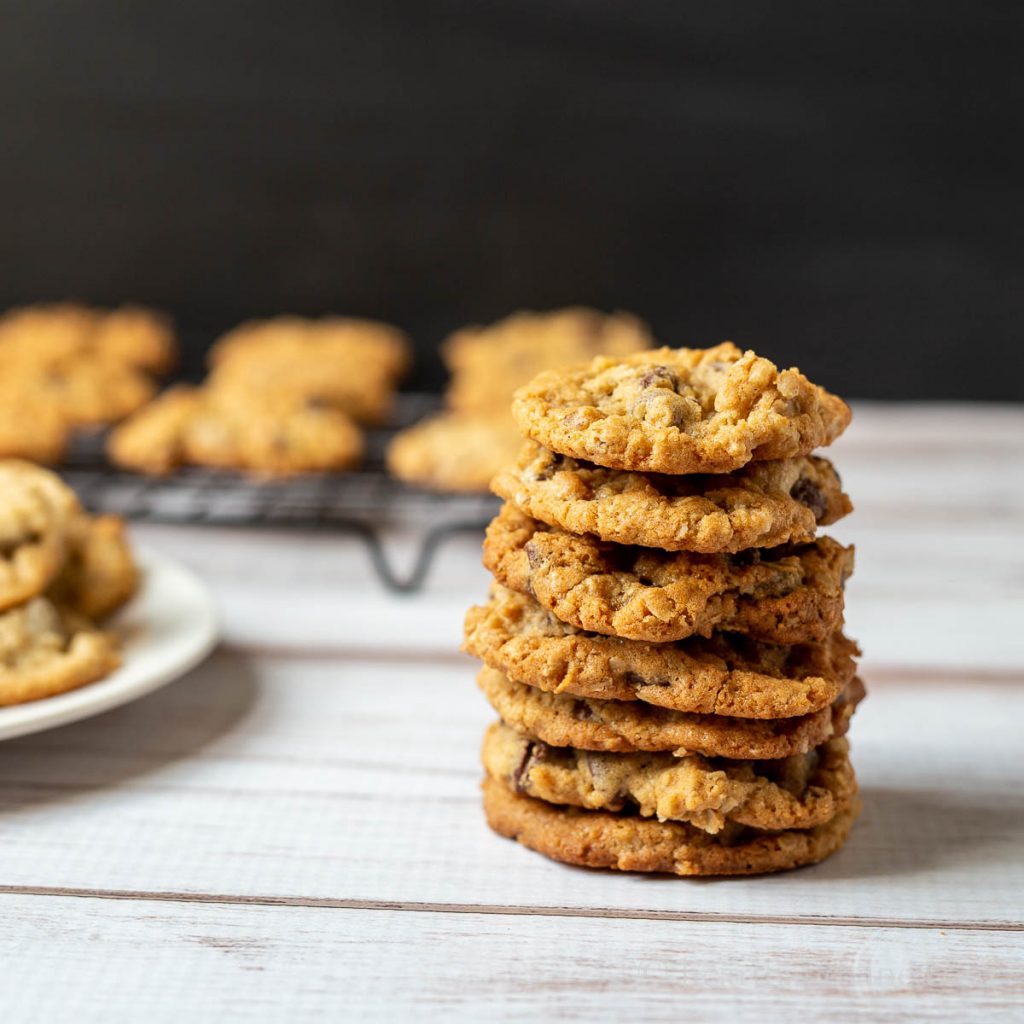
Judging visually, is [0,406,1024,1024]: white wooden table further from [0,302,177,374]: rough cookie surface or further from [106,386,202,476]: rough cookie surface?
[0,302,177,374]: rough cookie surface

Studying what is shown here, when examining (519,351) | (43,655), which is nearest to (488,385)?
(519,351)

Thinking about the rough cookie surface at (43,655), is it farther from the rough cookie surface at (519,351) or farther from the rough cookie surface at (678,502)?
the rough cookie surface at (519,351)

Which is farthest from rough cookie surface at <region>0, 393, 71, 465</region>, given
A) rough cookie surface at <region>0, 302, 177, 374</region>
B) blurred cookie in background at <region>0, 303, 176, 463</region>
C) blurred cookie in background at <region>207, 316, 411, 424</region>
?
rough cookie surface at <region>0, 302, 177, 374</region>

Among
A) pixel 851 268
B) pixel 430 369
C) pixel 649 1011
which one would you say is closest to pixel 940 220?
pixel 851 268

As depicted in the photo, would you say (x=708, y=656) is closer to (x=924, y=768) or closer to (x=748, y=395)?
(x=748, y=395)

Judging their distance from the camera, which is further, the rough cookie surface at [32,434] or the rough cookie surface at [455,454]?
the rough cookie surface at [32,434]

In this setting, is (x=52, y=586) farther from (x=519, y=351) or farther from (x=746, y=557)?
(x=519, y=351)

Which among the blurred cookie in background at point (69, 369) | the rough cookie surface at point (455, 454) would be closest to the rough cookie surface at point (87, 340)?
the blurred cookie in background at point (69, 369)
